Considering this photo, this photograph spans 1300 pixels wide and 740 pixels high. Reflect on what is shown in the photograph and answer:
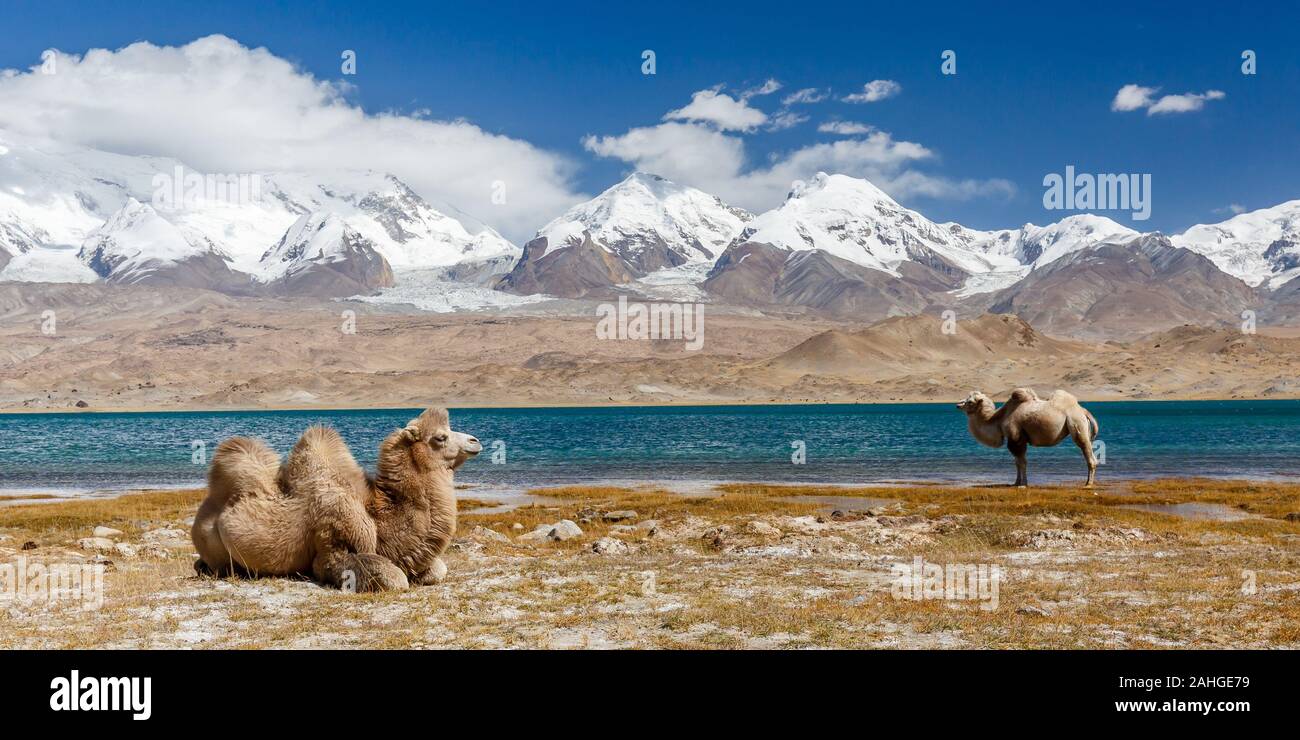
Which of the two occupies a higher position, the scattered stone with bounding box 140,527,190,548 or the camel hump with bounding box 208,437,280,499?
the camel hump with bounding box 208,437,280,499

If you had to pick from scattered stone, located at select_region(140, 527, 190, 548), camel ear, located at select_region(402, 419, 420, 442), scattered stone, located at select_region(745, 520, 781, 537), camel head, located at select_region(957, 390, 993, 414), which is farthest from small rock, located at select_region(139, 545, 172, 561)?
camel head, located at select_region(957, 390, 993, 414)

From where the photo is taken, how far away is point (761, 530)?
21.4 m

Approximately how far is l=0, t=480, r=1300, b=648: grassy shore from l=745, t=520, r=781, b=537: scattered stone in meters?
0.15

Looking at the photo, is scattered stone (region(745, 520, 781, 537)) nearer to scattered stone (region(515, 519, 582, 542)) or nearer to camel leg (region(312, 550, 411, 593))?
scattered stone (region(515, 519, 582, 542))

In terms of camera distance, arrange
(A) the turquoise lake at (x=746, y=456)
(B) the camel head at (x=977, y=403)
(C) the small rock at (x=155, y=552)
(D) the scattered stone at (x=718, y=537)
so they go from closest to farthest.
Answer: (C) the small rock at (x=155, y=552)
(D) the scattered stone at (x=718, y=537)
(B) the camel head at (x=977, y=403)
(A) the turquoise lake at (x=746, y=456)

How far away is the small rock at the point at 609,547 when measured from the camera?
744 inches

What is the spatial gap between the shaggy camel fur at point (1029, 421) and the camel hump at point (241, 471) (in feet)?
81.2

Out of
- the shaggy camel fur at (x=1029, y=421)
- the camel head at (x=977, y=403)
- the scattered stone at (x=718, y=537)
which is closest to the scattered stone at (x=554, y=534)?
the scattered stone at (x=718, y=537)

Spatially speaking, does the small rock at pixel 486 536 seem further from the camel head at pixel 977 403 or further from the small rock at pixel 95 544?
the camel head at pixel 977 403

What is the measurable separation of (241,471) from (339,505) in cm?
158

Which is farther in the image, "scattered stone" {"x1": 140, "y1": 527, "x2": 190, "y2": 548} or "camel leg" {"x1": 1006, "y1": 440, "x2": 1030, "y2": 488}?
"camel leg" {"x1": 1006, "y1": 440, "x2": 1030, "y2": 488}

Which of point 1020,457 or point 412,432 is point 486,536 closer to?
point 412,432

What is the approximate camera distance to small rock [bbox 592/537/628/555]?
744 inches
